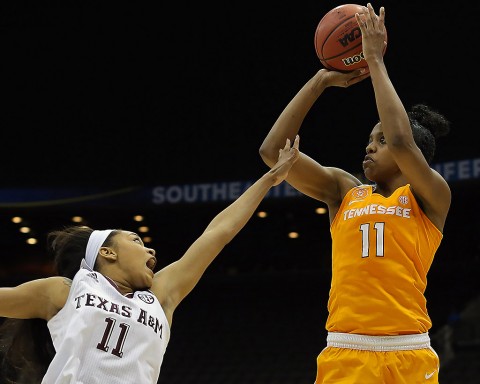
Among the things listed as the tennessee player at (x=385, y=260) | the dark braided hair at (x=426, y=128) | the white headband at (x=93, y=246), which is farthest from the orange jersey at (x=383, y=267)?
the white headband at (x=93, y=246)

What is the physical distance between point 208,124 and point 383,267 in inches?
476

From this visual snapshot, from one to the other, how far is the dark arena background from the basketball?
31.2 feet

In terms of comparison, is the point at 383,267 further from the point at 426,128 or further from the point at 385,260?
the point at 426,128

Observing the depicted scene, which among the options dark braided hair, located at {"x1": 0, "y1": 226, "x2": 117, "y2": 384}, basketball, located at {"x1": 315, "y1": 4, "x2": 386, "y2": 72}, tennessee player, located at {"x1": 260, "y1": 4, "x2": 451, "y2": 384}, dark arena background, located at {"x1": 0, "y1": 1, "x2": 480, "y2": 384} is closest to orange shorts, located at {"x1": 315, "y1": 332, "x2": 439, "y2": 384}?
tennessee player, located at {"x1": 260, "y1": 4, "x2": 451, "y2": 384}

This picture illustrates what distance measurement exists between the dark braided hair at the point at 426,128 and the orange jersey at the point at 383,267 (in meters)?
0.28

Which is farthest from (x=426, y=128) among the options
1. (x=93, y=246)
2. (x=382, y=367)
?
(x=93, y=246)

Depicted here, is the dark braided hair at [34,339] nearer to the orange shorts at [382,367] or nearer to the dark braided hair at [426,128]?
the orange shorts at [382,367]

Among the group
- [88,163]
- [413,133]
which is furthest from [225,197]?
[413,133]

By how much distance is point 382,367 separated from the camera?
3443 millimetres

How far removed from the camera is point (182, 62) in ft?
49.7

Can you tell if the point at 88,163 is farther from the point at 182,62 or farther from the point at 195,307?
the point at 195,307

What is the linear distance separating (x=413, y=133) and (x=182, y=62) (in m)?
11.7

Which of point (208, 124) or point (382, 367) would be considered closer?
point (382, 367)

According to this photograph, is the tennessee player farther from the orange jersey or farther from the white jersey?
the white jersey
